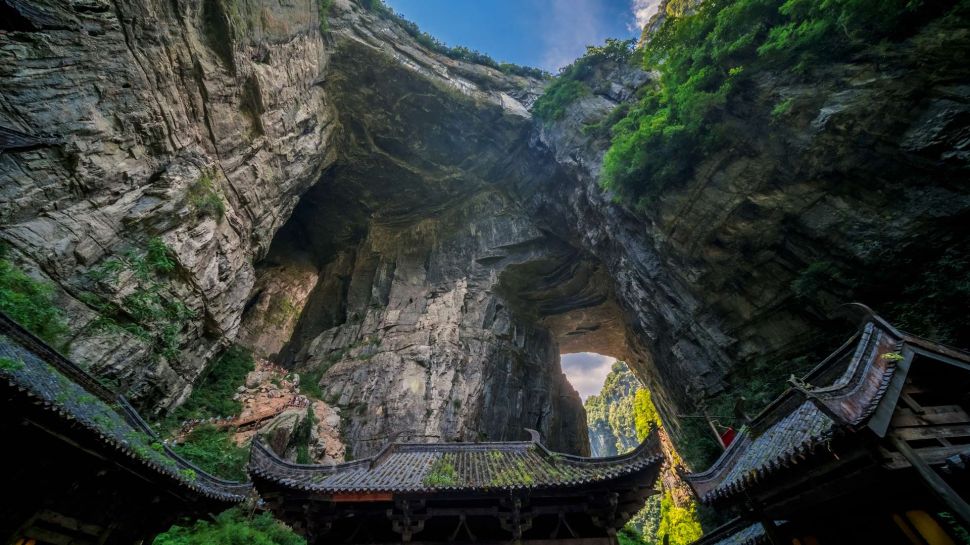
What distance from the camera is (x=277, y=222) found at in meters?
16.3

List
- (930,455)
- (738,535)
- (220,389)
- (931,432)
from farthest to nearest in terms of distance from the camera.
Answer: (220,389) → (738,535) → (931,432) → (930,455)

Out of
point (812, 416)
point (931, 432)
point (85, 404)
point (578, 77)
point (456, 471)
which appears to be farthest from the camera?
point (578, 77)

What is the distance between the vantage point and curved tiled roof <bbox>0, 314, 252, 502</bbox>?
13.5ft

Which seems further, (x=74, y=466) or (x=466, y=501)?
(x=466, y=501)

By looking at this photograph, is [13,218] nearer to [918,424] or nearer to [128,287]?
[128,287]

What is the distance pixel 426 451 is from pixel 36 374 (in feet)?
24.4

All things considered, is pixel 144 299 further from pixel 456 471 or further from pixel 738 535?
pixel 738 535

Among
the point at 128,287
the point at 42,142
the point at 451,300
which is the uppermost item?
the point at 451,300

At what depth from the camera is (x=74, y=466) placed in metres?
4.68

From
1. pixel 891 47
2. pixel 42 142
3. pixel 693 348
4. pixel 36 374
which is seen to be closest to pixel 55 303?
pixel 42 142

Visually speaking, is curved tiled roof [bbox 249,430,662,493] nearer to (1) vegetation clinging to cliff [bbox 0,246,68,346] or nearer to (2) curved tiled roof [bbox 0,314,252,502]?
(2) curved tiled roof [bbox 0,314,252,502]

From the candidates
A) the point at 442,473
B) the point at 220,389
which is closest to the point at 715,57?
the point at 442,473

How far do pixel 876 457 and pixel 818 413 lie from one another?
1.30 meters

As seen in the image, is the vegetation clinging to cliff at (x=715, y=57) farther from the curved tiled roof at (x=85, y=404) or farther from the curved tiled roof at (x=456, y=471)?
the curved tiled roof at (x=85, y=404)
